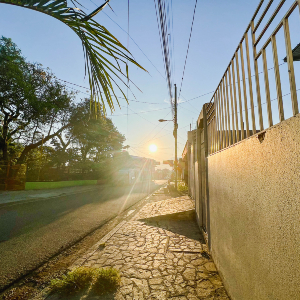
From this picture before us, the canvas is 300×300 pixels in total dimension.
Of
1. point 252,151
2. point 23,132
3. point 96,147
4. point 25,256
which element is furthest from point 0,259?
point 96,147

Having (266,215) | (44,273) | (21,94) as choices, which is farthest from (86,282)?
(21,94)

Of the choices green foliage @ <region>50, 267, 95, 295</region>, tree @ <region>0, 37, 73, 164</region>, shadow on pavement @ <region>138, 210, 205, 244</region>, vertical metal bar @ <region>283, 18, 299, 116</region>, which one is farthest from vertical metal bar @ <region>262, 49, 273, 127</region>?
tree @ <region>0, 37, 73, 164</region>

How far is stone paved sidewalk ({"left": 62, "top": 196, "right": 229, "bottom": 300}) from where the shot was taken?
2.54 metres

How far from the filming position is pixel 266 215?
1.36 metres

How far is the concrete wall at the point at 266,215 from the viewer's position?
1.06 metres

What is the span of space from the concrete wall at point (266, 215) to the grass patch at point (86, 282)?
4.93 ft

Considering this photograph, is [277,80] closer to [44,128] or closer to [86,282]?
[86,282]

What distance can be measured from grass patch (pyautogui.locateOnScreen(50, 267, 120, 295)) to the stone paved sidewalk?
0.15m

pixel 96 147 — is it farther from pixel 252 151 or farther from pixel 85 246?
pixel 252 151

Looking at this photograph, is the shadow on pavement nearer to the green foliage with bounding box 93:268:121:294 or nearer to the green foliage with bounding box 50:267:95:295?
the green foliage with bounding box 93:268:121:294

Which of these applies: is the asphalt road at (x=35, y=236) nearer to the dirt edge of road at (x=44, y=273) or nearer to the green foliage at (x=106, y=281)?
the dirt edge of road at (x=44, y=273)

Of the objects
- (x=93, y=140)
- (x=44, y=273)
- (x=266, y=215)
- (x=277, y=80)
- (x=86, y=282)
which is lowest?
(x=44, y=273)

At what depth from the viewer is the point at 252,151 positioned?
161cm

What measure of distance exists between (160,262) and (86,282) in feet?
4.31
